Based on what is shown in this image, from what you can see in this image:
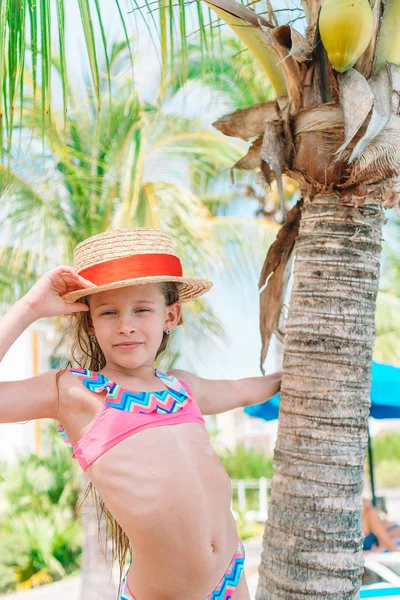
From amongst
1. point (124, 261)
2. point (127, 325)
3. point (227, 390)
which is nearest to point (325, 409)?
point (227, 390)

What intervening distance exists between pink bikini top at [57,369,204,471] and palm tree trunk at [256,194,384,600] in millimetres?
411

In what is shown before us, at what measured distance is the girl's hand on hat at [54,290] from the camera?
236 centimetres

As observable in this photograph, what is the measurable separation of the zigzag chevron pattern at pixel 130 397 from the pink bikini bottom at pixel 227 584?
58 centimetres

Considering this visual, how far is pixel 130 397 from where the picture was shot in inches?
93.2

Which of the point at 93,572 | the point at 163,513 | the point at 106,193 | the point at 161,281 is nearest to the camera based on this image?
the point at 163,513

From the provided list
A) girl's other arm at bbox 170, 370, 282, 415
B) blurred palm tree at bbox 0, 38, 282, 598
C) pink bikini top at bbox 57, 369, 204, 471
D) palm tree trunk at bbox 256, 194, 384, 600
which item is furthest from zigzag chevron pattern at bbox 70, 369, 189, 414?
blurred palm tree at bbox 0, 38, 282, 598

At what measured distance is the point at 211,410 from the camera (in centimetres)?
273

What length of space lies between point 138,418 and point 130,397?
0.09 metres

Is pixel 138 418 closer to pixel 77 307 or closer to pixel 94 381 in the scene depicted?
pixel 94 381

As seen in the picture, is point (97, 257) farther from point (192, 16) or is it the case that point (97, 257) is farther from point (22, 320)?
point (192, 16)

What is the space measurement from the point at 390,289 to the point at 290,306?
21.6 m

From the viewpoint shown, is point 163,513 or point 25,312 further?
point 25,312

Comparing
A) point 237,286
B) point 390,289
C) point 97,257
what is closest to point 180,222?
point 237,286

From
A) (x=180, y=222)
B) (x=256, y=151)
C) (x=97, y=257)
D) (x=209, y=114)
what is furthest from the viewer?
(x=209, y=114)
